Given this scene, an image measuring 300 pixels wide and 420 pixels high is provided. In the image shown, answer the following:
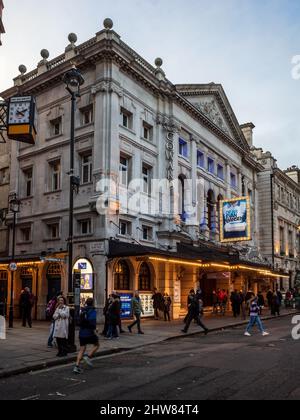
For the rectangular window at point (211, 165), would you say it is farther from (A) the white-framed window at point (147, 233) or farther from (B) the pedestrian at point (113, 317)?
(B) the pedestrian at point (113, 317)

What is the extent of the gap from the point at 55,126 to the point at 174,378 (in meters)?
22.1

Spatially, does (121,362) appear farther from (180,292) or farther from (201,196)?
(201,196)

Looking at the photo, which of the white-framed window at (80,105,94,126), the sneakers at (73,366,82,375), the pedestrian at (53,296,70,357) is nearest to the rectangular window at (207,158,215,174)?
the white-framed window at (80,105,94,126)

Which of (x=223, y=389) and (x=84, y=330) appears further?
(x=84, y=330)

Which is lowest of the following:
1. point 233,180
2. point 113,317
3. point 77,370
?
point 77,370

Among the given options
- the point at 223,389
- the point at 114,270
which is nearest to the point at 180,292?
the point at 114,270

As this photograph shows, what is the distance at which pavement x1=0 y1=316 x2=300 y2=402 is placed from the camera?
7.85 metres

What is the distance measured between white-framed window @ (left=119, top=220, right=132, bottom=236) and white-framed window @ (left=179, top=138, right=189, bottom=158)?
824 cm

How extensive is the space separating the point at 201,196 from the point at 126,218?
9.53 m

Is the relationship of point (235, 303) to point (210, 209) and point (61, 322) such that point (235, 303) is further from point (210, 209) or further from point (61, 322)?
point (61, 322)

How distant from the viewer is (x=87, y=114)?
26594 millimetres

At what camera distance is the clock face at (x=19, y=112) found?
13.1 m

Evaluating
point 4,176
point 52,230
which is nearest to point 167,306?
point 52,230

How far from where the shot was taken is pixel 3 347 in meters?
13.9
